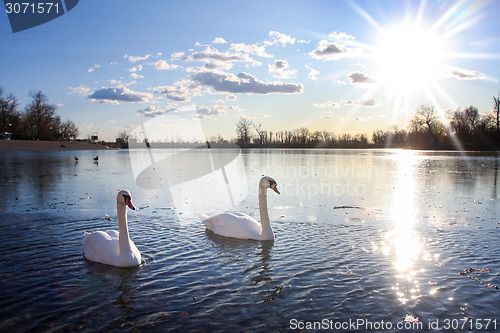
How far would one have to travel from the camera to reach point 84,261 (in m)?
5.68

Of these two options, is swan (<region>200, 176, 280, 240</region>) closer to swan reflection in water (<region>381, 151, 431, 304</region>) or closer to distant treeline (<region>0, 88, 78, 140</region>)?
swan reflection in water (<region>381, 151, 431, 304</region>)

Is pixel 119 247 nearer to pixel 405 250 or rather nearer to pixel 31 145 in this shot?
pixel 405 250

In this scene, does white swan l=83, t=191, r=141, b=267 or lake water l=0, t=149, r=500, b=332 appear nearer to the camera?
lake water l=0, t=149, r=500, b=332

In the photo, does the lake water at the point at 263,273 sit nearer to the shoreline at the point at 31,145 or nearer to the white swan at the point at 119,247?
the white swan at the point at 119,247

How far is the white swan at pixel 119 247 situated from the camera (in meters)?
5.36

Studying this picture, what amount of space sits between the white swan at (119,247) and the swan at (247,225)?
6.90ft

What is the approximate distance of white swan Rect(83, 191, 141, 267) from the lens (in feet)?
17.6

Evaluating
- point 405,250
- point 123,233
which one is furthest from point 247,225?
point 405,250

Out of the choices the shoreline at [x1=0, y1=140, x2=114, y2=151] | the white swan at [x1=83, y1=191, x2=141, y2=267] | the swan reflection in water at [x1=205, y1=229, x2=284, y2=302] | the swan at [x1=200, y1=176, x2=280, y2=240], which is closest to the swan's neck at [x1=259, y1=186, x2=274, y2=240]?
the swan at [x1=200, y1=176, x2=280, y2=240]

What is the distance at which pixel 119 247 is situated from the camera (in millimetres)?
5477

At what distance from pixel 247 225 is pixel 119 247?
100 inches

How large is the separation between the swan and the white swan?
2104mm

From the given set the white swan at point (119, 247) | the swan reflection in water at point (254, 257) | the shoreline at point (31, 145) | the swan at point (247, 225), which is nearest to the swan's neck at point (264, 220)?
the swan at point (247, 225)

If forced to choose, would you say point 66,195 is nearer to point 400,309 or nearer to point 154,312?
point 154,312
